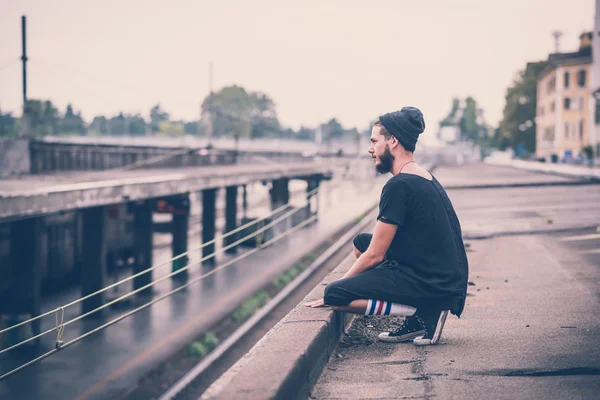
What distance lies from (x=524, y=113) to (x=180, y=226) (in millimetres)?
68785

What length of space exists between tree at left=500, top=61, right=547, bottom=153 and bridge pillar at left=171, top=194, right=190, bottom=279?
65.2 m

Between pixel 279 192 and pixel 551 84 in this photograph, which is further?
pixel 551 84

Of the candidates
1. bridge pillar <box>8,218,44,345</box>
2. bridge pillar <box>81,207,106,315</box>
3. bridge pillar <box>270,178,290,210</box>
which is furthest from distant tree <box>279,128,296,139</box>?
bridge pillar <box>8,218,44,345</box>

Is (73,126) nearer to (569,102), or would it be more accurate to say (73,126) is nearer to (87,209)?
(87,209)

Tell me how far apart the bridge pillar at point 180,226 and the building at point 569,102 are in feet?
130

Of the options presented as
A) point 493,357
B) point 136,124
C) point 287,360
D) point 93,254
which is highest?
point 136,124

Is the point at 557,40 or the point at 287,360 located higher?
the point at 557,40

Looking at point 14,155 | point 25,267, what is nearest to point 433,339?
point 25,267

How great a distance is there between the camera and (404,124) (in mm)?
4336

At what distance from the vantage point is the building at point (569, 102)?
59.0m

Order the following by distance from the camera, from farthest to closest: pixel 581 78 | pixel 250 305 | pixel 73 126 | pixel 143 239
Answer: pixel 581 78, pixel 73 126, pixel 143 239, pixel 250 305

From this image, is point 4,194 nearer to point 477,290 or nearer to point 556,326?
point 477,290

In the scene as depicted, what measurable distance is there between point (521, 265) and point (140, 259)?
17078 mm

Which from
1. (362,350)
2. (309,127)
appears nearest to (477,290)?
(362,350)
